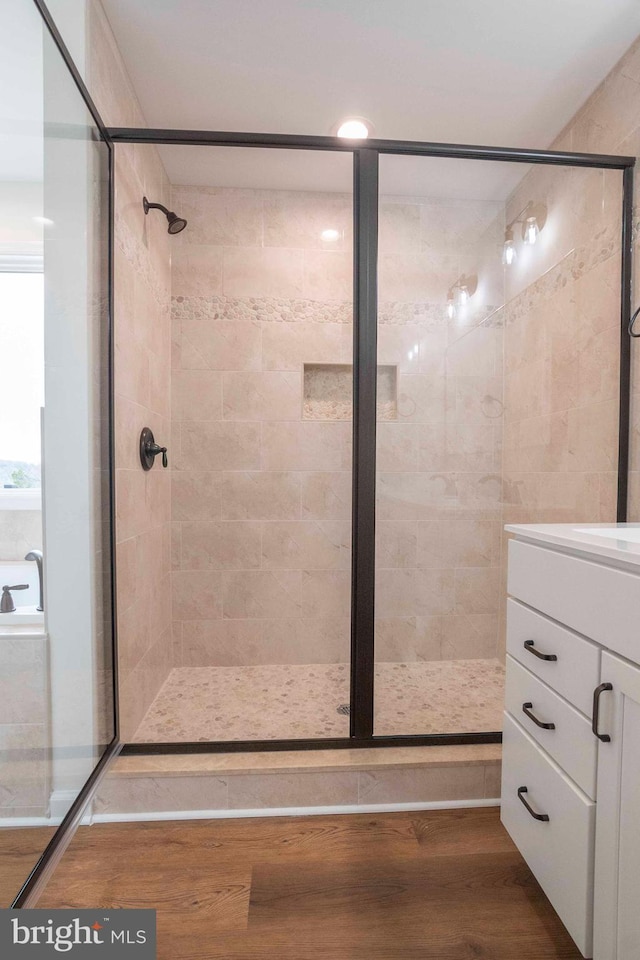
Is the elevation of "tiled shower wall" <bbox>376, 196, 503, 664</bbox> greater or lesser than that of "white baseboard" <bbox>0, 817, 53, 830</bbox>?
greater

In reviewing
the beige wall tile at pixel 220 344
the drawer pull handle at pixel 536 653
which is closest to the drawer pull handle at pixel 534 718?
the drawer pull handle at pixel 536 653

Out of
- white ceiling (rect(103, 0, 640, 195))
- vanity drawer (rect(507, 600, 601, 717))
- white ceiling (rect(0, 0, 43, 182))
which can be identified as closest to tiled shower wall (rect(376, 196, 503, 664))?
white ceiling (rect(103, 0, 640, 195))

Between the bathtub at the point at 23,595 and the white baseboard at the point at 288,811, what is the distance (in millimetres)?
830

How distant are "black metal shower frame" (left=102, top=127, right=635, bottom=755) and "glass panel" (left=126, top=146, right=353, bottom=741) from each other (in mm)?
645

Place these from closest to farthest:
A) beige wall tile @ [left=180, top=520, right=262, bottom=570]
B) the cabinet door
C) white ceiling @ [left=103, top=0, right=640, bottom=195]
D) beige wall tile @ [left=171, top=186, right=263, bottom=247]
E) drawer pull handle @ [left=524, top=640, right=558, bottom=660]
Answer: the cabinet door, drawer pull handle @ [left=524, top=640, right=558, bottom=660], white ceiling @ [left=103, top=0, right=640, bottom=195], beige wall tile @ [left=171, top=186, right=263, bottom=247], beige wall tile @ [left=180, top=520, right=262, bottom=570]

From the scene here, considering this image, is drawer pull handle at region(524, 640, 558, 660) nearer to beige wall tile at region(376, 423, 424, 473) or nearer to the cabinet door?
the cabinet door

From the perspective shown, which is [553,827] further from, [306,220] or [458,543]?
[306,220]

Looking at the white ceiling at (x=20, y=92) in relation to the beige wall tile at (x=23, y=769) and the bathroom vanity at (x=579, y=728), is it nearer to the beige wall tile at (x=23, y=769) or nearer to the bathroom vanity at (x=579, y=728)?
the beige wall tile at (x=23, y=769)

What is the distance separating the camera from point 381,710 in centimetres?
165

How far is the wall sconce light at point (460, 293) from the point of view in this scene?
5.25 feet

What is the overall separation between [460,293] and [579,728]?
1304 millimetres

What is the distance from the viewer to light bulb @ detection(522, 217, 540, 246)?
1.64 metres

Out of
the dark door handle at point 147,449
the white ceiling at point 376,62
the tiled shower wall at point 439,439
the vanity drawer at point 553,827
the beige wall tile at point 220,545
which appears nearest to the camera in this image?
the vanity drawer at point 553,827

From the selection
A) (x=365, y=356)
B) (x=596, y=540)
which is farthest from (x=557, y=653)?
(x=365, y=356)
